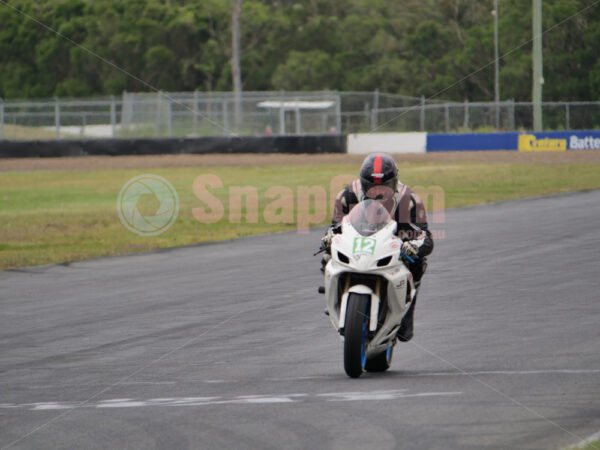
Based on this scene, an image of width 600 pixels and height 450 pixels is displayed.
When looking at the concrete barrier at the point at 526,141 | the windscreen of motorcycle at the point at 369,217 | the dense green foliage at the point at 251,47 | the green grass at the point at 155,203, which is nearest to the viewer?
the windscreen of motorcycle at the point at 369,217

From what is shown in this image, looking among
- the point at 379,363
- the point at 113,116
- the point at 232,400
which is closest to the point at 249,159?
the point at 113,116

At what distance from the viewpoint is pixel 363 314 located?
668cm

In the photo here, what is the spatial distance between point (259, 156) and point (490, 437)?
1412 inches

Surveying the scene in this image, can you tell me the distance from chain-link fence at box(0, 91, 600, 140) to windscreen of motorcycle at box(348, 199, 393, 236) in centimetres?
3568

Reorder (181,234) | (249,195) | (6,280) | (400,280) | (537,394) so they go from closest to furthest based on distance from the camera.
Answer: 1. (537,394)
2. (400,280)
3. (6,280)
4. (181,234)
5. (249,195)

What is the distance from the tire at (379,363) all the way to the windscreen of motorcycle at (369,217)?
3.17 feet

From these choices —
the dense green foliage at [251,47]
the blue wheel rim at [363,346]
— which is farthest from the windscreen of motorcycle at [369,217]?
the dense green foliage at [251,47]

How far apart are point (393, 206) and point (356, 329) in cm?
116

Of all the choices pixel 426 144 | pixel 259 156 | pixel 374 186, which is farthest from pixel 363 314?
pixel 426 144

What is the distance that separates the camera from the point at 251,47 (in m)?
78.3

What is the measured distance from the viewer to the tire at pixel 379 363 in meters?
7.23

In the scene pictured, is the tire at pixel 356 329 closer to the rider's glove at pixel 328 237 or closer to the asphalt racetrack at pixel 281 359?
the asphalt racetrack at pixel 281 359

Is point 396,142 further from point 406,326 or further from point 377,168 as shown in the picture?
point 377,168

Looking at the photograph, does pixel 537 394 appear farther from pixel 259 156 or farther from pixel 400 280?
pixel 259 156
